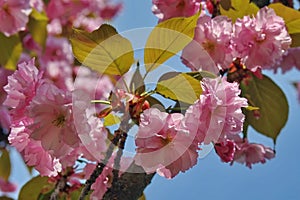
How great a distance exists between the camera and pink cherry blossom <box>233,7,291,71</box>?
104 centimetres

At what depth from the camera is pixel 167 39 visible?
0.89 meters

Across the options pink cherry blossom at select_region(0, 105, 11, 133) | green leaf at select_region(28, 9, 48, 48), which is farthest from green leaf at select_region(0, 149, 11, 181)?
green leaf at select_region(28, 9, 48, 48)

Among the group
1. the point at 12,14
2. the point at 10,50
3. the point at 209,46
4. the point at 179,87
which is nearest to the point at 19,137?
the point at 179,87

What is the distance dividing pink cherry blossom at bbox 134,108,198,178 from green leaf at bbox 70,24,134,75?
153mm

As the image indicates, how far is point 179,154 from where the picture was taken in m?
0.78

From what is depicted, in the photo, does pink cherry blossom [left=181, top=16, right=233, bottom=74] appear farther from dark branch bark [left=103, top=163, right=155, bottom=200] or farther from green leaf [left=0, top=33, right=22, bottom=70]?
green leaf [left=0, top=33, right=22, bottom=70]

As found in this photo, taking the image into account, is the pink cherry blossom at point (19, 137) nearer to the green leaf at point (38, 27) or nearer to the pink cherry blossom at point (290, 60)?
the pink cherry blossom at point (290, 60)

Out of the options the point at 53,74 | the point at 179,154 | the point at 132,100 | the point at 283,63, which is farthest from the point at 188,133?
the point at 53,74

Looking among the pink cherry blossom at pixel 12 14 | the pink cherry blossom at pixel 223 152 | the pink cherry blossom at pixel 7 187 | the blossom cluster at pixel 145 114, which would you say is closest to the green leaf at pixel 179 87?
the blossom cluster at pixel 145 114

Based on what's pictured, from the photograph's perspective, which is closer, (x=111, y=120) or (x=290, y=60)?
(x=111, y=120)

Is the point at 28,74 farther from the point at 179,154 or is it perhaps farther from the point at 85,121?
the point at 179,154

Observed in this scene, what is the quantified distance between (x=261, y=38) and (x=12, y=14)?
2.29ft

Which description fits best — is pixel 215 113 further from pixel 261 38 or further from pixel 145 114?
pixel 261 38

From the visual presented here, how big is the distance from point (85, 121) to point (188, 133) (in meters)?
0.16
